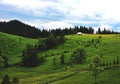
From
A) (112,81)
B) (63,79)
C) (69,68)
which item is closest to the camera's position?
(112,81)

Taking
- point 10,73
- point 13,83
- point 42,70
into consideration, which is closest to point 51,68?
point 42,70

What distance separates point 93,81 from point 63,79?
14903mm

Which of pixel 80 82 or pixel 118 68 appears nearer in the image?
pixel 80 82

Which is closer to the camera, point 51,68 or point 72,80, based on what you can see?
point 72,80

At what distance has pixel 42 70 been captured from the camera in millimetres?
198000

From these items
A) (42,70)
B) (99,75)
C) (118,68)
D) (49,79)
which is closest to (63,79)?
(49,79)

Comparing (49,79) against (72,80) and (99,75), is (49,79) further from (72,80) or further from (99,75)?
(99,75)

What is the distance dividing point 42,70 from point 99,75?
47.1 m

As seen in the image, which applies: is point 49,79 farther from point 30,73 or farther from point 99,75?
point 30,73

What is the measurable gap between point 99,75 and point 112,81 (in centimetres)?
1415

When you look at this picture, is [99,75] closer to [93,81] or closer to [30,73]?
[93,81]

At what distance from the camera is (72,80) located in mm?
153375

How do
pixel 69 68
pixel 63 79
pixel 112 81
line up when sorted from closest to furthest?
1. pixel 112 81
2. pixel 63 79
3. pixel 69 68

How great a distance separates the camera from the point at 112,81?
147 metres
